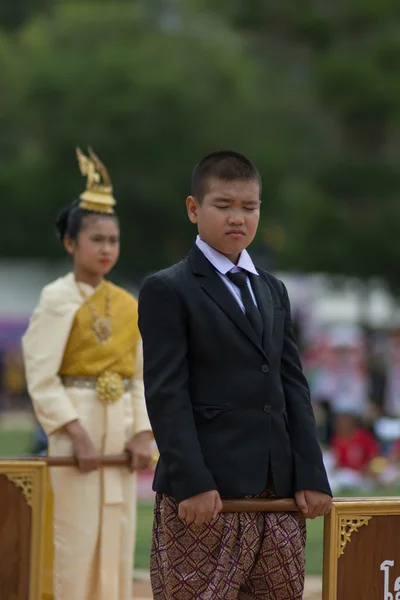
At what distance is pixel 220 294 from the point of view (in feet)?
12.8

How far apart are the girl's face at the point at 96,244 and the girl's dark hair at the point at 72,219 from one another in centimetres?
3

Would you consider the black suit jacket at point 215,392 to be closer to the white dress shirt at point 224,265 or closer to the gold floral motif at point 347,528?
the white dress shirt at point 224,265

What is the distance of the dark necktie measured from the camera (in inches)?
154

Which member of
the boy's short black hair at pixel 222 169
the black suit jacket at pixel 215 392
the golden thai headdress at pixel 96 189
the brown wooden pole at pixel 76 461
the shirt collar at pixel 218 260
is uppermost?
the golden thai headdress at pixel 96 189

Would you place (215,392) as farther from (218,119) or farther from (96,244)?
(218,119)

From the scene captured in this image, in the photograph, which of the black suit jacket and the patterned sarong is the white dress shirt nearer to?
the black suit jacket

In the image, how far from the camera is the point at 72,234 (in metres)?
6.01

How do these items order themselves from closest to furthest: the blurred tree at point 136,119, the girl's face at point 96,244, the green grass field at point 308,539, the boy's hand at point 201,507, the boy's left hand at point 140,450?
the boy's hand at point 201,507 → the boy's left hand at point 140,450 → the girl's face at point 96,244 → the green grass field at point 308,539 → the blurred tree at point 136,119

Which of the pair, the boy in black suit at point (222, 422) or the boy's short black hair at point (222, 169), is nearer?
the boy in black suit at point (222, 422)

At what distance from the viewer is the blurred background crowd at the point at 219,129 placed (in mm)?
25750

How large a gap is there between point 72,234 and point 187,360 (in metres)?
2.27

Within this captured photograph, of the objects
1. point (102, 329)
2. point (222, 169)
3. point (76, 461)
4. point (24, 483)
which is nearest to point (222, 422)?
point (222, 169)

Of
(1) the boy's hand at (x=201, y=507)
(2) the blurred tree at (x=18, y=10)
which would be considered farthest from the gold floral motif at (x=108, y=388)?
(2) the blurred tree at (x=18, y=10)

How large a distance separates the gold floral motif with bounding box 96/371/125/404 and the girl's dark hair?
2.19 ft
